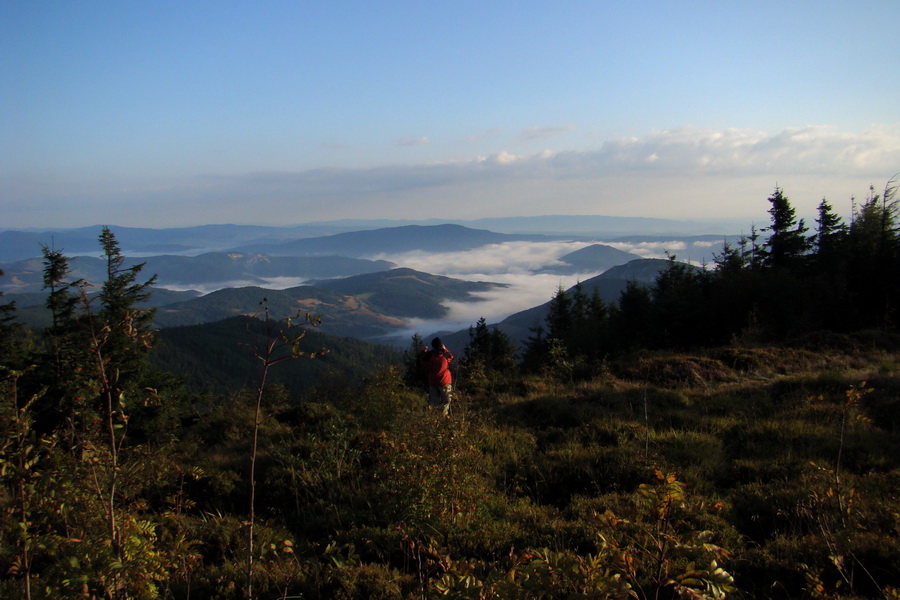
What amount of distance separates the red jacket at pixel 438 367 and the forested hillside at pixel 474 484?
3.43ft

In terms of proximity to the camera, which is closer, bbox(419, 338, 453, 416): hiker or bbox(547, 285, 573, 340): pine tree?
bbox(419, 338, 453, 416): hiker

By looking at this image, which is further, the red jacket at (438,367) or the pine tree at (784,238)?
the pine tree at (784,238)

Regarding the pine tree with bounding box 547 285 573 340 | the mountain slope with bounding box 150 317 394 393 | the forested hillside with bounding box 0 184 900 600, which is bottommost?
the mountain slope with bounding box 150 317 394 393

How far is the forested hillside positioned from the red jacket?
1044 millimetres

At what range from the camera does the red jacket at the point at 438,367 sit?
8.83 metres

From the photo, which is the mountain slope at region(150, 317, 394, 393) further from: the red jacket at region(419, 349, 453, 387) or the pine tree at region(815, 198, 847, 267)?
the red jacket at region(419, 349, 453, 387)

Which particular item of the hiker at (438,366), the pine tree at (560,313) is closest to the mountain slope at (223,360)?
the pine tree at (560,313)

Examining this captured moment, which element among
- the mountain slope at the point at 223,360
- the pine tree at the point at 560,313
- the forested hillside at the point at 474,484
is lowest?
the mountain slope at the point at 223,360

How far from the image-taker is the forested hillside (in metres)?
2.53

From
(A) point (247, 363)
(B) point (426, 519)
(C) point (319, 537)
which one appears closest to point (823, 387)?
(B) point (426, 519)

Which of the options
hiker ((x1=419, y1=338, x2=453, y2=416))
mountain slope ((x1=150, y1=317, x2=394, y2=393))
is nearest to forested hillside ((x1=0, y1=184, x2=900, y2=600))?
hiker ((x1=419, y1=338, x2=453, y2=416))

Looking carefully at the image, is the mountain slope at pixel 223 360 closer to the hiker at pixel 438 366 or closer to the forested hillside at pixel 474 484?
the hiker at pixel 438 366

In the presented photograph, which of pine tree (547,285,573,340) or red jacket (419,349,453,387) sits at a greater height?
red jacket (419,349,453,387)

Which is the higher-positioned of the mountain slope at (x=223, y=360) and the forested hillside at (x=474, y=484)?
the forested hillside at (x=474, y=484)
